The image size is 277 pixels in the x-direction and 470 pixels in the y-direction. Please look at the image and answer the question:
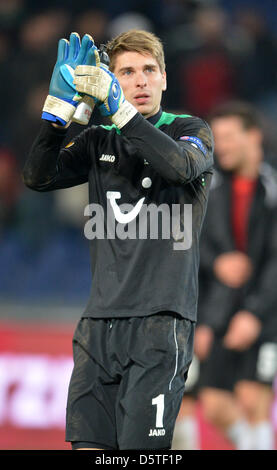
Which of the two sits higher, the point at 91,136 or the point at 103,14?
the point at 103,14

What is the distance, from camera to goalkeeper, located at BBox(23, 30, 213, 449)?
10.3 feet

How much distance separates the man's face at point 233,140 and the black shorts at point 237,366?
1.38 meters

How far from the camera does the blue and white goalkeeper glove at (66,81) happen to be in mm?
3184

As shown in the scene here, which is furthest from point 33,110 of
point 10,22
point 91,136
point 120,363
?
point 120,363

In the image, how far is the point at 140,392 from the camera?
10.2ft

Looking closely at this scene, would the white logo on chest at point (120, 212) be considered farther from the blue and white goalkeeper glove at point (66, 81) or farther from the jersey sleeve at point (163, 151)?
the blue and white goalkeeper glove at point (66, 81)

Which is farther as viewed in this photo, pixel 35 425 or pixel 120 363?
pixel 35 425

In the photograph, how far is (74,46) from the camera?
3240 mm

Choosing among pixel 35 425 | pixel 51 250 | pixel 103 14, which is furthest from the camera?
pixel 103 14

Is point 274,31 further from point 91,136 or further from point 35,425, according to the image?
point 91,136

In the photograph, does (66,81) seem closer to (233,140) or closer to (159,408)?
(159,408)

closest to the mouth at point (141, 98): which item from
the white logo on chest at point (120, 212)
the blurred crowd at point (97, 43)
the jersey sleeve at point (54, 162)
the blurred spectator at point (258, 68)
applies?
the jersey sleeve at point (54, 162)

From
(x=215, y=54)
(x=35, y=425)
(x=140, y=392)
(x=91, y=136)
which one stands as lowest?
(x=35, y=425)
